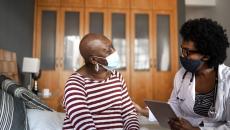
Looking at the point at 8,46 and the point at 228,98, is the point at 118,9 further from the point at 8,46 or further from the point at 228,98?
the point at 228,98

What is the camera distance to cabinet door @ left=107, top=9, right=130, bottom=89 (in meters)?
4.30

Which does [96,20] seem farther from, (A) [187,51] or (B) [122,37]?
(A) [187,51]

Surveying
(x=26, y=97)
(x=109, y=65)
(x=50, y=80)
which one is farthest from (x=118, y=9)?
(x=109, y=65)

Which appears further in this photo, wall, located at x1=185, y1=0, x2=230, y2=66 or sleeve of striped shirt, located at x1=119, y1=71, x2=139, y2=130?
wall, located at x1=185, y1=0, x2=230, y2=66

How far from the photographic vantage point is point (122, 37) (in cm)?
432

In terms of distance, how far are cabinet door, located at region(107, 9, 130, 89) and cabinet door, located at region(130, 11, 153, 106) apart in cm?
8

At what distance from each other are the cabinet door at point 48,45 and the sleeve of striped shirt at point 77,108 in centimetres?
295

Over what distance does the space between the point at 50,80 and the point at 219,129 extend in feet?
10.3

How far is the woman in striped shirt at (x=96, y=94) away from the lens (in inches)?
50.0

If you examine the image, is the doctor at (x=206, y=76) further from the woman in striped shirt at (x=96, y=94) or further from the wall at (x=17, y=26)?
the wall at (x=17, y=26)

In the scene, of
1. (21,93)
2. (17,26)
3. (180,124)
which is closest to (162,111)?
(180,124)

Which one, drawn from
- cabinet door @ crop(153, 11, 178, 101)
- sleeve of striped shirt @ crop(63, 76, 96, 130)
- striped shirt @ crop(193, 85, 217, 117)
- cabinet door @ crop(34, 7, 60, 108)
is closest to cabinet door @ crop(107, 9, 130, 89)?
cabinet door @ crop(153, 11, 178, 101)

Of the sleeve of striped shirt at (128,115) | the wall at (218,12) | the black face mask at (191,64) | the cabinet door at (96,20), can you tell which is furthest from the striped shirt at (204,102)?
the wall at (218,12)

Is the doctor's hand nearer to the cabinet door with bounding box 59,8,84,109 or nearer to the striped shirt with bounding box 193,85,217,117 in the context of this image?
the striped shirt with bounding box 193,85,217,117
